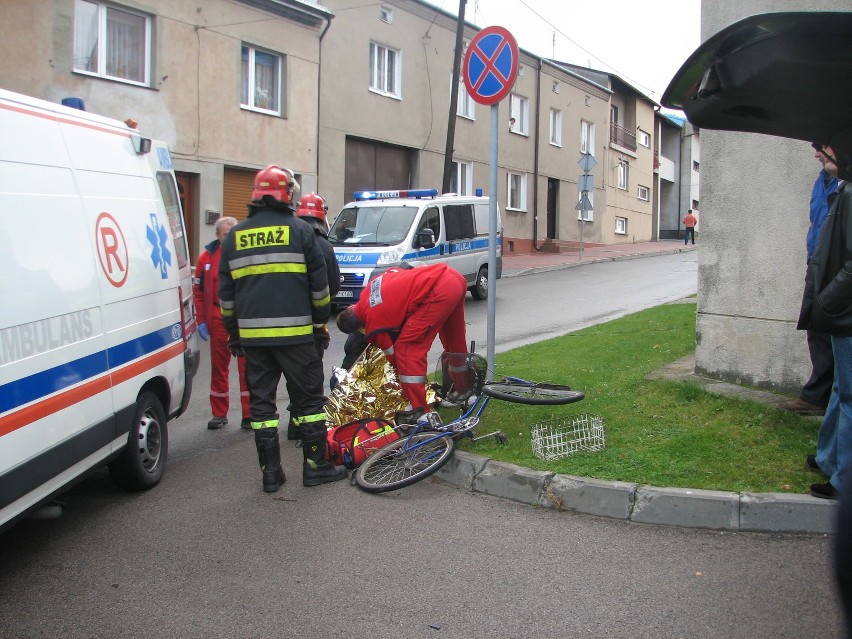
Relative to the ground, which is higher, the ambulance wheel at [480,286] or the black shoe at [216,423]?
the ambulance wheel at [480,286]

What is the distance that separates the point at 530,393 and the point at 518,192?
25.3m

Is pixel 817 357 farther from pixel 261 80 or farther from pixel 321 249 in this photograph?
pixel 261 80

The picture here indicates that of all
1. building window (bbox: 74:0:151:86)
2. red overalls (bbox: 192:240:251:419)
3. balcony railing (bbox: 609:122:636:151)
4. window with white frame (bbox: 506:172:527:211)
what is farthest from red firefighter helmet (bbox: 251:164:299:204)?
balcony railing (bbox: 609:122:636:151)

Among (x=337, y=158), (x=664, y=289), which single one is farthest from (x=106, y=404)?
(x=337, y=158)

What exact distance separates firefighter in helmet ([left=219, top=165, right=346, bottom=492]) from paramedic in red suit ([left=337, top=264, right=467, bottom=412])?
60cm

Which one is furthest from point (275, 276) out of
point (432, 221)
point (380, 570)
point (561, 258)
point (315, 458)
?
point (561, 258)

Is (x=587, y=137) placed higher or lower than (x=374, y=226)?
higher

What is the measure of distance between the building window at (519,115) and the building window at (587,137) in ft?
17.6

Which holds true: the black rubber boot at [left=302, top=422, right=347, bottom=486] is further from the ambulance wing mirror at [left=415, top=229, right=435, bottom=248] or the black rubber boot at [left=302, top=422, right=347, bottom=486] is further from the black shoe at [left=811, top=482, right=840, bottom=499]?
the ambulance wing mirror at [left=415, top=229, right=435, bottom=248]

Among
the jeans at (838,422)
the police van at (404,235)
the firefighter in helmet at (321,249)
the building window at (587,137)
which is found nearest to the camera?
the jeans at (838,422)

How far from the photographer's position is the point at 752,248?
6602 millimetres

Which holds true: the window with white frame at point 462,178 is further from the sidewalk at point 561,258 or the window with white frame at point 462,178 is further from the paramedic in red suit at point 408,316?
the paramedic in red suit at point 408,316

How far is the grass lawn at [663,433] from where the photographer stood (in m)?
4.83

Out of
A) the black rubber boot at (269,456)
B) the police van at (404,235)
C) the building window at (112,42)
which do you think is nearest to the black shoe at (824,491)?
the black rubber boot at (269,456)
